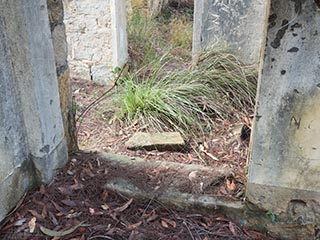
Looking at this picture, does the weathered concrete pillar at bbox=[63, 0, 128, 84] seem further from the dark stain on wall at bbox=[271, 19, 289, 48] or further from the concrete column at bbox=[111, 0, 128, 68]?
the dark stain on wall at bbox=[271, 19, 289, 48]

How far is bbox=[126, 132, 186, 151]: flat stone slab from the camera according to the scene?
267 centimetres

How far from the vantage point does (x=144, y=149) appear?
8.79 feet

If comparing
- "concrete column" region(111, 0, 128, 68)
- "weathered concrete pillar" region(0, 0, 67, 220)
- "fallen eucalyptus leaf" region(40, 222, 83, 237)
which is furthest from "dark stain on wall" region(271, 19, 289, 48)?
"concrete column" region(111, 0, 128, 68)

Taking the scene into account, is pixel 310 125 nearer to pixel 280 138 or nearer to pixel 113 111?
pixel 280 138

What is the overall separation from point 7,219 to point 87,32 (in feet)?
8.71

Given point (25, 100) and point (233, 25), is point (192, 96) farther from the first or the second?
point (25, 100)

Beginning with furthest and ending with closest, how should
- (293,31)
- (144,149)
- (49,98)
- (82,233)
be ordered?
(144,149) → (49,98) → (82,233) → (293,31)

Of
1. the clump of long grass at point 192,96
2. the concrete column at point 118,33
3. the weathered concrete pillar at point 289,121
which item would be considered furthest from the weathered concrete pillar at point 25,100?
the concrete column at point 118,33

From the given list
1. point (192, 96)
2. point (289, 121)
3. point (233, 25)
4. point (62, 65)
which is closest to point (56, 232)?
point (62, 65)

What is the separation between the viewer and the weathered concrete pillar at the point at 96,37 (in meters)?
3.79

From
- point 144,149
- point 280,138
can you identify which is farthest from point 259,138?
point 144,149

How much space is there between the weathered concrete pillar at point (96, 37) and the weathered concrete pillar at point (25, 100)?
221 cm

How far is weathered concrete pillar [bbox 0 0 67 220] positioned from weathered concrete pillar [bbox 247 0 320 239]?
916 mm

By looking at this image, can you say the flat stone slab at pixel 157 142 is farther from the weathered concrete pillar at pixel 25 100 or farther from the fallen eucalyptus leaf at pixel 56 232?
the fallen eucalyptus leaf at pixel 56 232
